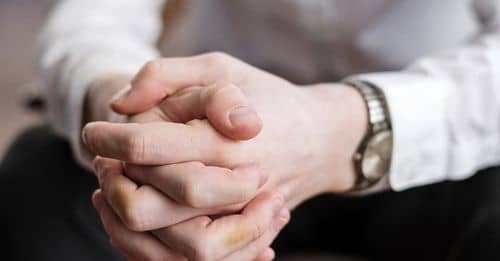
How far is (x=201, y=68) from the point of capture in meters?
0.58

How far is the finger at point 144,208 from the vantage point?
48 cm

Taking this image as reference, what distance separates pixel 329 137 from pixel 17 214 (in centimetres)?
38

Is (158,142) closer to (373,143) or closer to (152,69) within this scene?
(152,69)

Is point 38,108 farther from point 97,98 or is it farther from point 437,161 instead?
point 437,161

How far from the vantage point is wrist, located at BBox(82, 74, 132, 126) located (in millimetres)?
657

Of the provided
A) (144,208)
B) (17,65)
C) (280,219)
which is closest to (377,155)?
(280,219)

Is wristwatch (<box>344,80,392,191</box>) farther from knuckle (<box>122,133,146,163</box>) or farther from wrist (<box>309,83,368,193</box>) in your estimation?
knuckle (<box>122,133,146,163</box>)

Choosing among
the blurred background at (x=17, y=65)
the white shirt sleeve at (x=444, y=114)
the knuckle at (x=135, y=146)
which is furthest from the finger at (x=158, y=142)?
the blurred background at (x=17, y=65)

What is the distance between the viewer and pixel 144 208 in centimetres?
48

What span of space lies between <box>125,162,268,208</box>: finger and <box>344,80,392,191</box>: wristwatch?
171mm

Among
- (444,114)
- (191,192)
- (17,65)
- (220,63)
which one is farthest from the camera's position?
(17,65)

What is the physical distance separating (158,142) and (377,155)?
25cm

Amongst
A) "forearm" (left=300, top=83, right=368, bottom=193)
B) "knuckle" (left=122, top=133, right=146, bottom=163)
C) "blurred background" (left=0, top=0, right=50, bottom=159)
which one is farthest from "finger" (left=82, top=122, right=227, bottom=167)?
"blurred background" (left=0, top=0, right=50, bottom=159)

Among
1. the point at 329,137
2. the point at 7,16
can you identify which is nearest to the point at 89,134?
the point at 329,137
